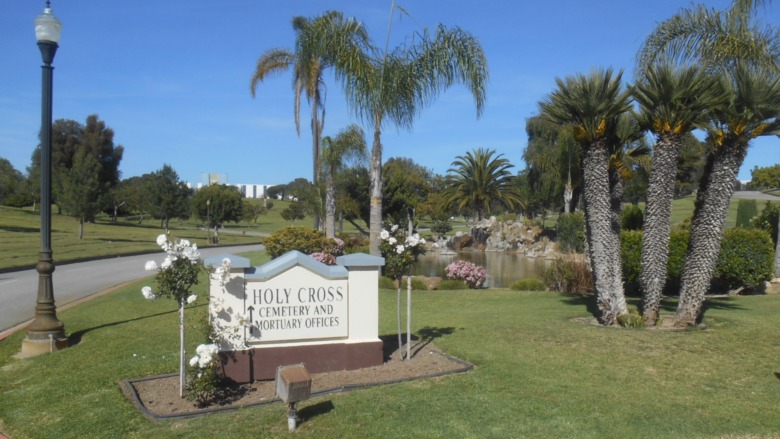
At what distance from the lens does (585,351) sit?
8.74 metres

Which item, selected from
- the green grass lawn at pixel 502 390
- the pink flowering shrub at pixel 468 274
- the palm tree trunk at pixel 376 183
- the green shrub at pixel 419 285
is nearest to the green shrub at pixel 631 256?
the pink flowering shrub at pixel 468 274

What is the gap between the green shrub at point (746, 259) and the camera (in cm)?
1593

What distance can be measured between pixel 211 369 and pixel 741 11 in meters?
12.0

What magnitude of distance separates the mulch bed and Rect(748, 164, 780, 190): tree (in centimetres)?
8469

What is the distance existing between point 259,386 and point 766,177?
9002 cm

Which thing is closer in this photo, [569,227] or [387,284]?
[387,284]

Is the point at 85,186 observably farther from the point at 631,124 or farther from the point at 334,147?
the point at 631,124

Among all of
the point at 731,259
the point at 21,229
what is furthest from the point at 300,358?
the point at 21,229

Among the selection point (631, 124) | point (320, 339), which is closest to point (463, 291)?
point (631, 124)

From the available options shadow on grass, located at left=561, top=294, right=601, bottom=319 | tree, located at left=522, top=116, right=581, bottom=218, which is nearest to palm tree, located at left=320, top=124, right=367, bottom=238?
shadow on grass, located at left=561, top=294, right=601, bottom=319

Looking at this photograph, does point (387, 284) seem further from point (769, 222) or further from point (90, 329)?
point (769, 222)

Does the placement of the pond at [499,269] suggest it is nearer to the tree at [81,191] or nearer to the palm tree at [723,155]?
the palm tree at [723,155]

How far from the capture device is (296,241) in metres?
21.8

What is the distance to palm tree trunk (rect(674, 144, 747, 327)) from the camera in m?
10.1
